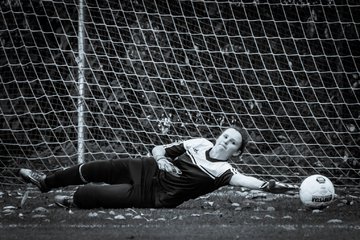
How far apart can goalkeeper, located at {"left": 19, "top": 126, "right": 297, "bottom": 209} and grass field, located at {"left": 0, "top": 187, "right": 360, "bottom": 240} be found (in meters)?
0.10

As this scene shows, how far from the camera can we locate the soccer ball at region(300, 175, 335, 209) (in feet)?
17.1

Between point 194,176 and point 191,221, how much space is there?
0.67 m

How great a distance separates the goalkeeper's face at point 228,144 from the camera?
17.7 ft

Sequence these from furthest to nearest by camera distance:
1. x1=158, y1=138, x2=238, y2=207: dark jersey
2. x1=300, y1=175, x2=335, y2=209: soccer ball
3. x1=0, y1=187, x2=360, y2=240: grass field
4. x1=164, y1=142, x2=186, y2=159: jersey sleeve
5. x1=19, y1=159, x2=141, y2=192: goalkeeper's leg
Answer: x1=164, y1=142, x2=186, y2=159: jersey sleeve < x1=19, y1=159, x2=141, y2=192: goalkeeper's leg < x1=158, y1=138, x2=238, y2=207: dark jersey < x1=300, y1=175, x2=335, y2=209: soccer ball < x1=0, y1=187, x2=360, y2=240: grass field

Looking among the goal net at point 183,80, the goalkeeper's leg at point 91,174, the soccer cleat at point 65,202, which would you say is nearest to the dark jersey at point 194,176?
the goalkeeper's leg at point 91,174

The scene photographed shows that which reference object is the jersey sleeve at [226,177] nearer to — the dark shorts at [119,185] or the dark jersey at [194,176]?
the dark jersey at [194,176]

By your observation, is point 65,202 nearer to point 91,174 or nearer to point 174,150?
point 91,174

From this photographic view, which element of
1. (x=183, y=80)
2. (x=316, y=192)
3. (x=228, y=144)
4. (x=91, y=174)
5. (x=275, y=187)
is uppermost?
(x=183, y=80)

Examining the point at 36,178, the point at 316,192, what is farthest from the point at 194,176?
the point at 36,178

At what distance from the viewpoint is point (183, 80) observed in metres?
8.03

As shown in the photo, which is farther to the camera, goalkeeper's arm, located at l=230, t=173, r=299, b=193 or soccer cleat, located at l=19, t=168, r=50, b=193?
soccer cleat, located at l=19, t=168, r=50, b=193

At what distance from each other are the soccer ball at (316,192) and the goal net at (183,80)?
8.20ft

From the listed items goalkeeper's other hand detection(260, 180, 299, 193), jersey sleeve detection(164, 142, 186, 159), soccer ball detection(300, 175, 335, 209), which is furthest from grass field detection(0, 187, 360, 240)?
jersey sleeve detection(164, 142, 186, 159)

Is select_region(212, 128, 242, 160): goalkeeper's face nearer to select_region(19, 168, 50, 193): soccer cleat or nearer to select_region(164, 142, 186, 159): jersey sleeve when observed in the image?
select_region(164, 142, 186, 159): jersey sleeve
